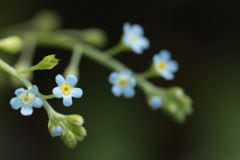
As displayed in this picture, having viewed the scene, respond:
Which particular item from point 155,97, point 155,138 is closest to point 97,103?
point 155,138

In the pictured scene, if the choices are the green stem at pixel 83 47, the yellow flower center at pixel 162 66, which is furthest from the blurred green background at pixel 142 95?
the yellow flower center at pixel 162 66

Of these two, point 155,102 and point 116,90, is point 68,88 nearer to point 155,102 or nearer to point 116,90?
point 116,90

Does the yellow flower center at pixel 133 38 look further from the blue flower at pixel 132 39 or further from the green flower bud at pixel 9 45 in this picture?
the green flower bud at pixel 9 45

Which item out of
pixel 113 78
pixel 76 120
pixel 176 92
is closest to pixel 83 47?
pixel 113 78

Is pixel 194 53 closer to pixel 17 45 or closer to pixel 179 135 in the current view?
pixel 179 135

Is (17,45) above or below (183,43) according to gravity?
below
